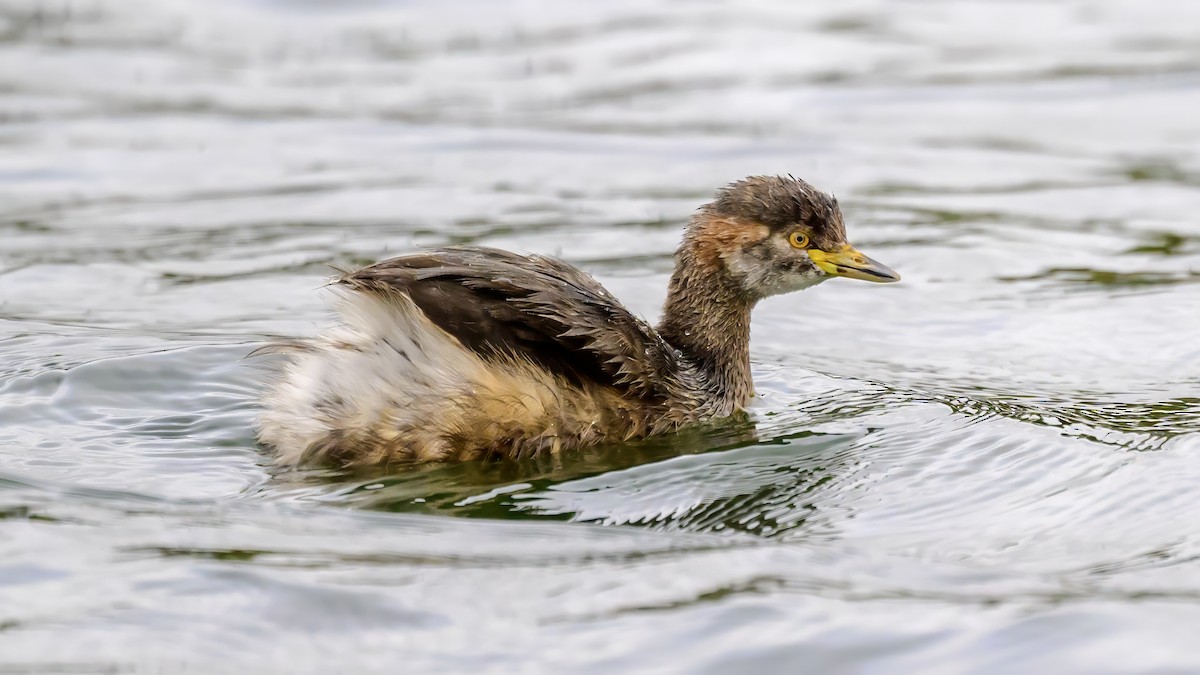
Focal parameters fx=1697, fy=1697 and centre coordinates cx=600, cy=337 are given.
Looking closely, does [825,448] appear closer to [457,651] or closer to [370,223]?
[457,651]

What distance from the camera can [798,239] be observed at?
6918mm

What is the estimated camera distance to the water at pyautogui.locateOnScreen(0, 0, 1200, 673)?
452 centimetres

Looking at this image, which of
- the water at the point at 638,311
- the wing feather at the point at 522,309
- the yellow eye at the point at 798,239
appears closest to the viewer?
the water at the point at 638,311

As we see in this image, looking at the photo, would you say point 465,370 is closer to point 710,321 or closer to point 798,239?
point 710,321

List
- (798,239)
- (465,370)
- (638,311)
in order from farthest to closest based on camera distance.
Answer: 1. (638,311)
2. (798,239)
3. (465,370)

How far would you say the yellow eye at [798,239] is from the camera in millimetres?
6902

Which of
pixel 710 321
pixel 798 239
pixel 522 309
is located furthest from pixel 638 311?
pixel 522 309

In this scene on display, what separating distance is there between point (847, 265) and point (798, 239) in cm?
24

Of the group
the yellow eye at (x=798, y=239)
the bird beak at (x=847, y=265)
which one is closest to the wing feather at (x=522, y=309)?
the yellow eye at (x=798, y=239)

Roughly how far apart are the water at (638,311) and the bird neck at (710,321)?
0.24 m

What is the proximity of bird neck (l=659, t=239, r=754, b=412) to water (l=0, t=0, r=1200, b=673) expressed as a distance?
24 cm

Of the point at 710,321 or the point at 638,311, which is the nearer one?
the point at 710,321

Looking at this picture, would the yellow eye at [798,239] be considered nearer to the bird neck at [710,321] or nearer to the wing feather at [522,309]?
the bird neck at [710,321]

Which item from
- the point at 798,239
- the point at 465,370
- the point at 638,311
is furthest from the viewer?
the point at 638,311
